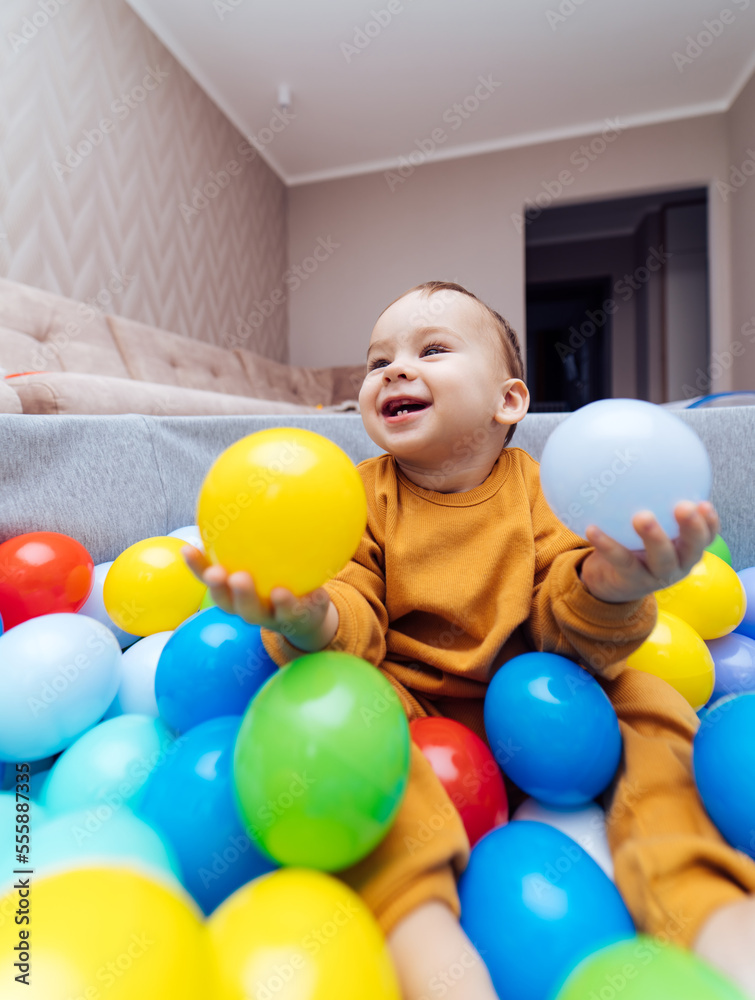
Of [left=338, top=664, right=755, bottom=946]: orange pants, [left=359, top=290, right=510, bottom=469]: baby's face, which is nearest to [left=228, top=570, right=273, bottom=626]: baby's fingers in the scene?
[left=338, top=664, right=755, bottom=946]: orange pants

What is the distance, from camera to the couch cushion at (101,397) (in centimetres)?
129

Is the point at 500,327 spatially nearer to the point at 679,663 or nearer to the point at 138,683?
A: the point at 679,663

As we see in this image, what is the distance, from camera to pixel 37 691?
0.71m

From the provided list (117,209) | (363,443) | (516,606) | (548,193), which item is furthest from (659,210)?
(516,606)

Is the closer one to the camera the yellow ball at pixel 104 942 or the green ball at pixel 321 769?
the yellow ball at pixel 104 942

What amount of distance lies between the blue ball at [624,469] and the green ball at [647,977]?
31cm

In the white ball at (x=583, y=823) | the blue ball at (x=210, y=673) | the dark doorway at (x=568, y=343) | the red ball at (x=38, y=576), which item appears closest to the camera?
the white ball at (x=583, y=823)

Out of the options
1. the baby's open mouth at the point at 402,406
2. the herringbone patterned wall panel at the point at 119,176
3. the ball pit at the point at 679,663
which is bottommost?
A: the ball pit at the point at 679,663

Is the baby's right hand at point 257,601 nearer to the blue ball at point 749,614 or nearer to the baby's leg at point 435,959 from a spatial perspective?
the baby's leg at point 435,959

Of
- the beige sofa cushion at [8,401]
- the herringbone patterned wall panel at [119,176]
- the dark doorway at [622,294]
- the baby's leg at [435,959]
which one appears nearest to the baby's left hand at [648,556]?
the baby's leg at [435,959]

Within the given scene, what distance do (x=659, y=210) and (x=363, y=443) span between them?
4.64 m

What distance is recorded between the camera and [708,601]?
3.06 feet

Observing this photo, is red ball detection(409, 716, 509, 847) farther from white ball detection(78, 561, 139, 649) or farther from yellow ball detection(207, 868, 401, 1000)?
white ball detection(78, 561, 139, 649)

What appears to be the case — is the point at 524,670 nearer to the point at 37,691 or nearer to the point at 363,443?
the point at 37,691
